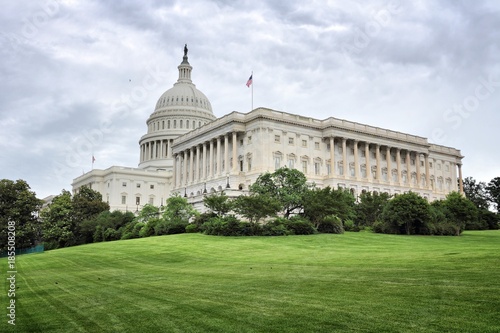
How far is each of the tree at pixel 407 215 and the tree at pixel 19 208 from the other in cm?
5428

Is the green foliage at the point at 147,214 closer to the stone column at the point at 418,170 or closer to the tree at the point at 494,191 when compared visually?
the stone column at the point at 418,170

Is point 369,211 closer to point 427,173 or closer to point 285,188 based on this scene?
point 285,188

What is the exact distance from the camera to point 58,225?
2995 inches

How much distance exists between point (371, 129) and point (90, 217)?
64.6m

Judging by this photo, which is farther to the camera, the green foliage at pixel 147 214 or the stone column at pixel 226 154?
the stone column at pixel 226 154

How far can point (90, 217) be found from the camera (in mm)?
82125

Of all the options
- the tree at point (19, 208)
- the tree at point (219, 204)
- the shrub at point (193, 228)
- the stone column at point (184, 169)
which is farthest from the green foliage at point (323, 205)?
the stone column at point (184, 169)

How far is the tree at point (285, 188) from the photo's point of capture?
2440 inches

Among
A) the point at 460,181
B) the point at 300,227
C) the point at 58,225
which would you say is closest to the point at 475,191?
the point at 460,181

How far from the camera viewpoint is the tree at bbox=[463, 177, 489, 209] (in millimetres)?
114350

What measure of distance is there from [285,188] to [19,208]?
42.2 meters

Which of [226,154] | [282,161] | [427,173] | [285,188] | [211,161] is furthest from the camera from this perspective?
[427,173]

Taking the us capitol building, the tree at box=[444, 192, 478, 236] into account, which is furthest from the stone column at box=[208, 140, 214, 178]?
the tree at box=[444, 192, 478, 236]

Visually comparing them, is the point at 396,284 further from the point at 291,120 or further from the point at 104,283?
the point at 291,120
